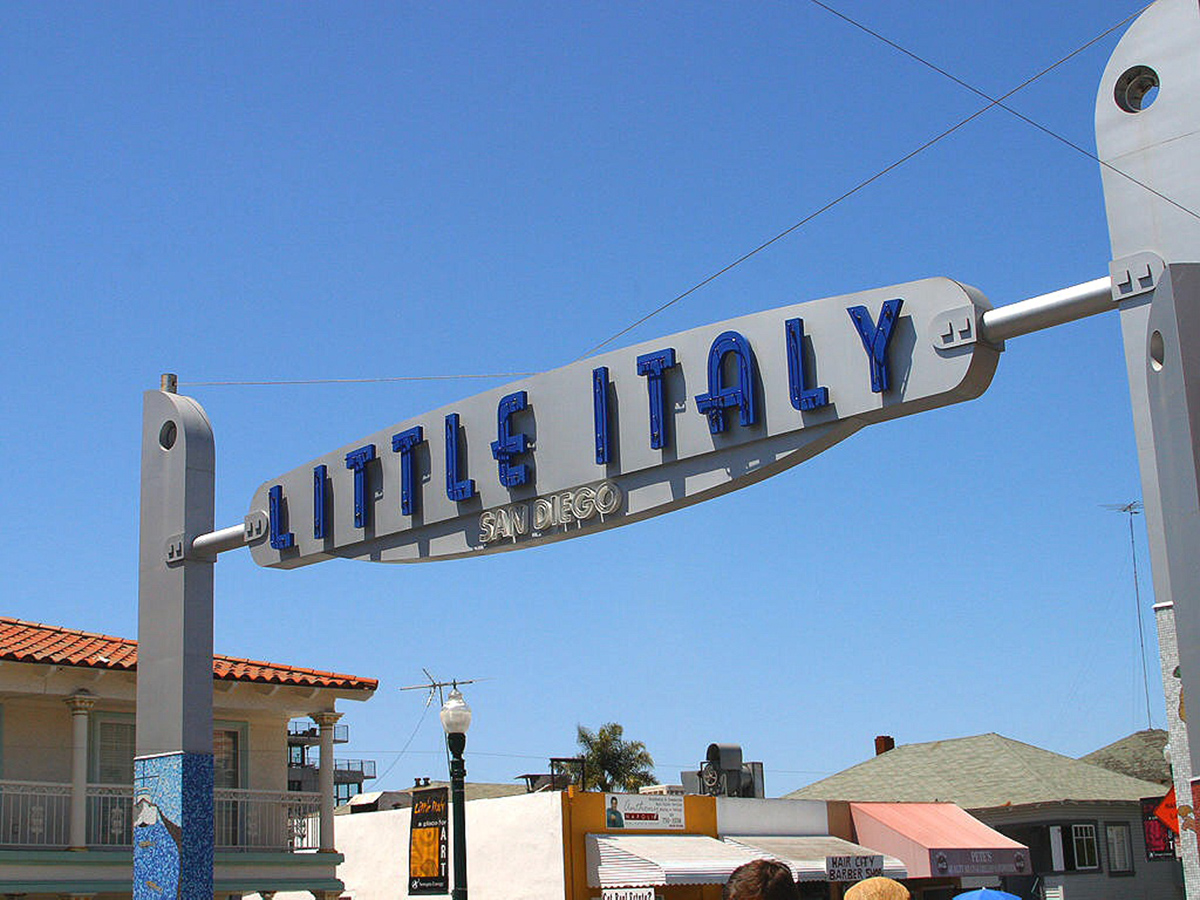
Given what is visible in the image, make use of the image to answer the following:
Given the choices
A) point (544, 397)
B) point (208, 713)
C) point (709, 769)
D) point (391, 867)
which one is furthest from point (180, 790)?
point (709, 769)

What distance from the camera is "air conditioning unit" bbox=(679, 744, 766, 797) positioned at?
26656 millimetres

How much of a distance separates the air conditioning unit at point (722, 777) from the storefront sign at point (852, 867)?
8.11 ft

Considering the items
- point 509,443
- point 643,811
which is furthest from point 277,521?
point 643,811

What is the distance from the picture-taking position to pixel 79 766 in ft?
62.5

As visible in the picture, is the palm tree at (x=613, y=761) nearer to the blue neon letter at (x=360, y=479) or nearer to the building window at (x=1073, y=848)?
the building window at (x=1073, y=848)

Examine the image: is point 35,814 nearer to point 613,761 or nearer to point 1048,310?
point 1048,310

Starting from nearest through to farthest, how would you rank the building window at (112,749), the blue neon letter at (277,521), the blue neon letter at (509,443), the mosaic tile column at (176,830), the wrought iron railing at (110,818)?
the blue neon letter at (509,443), the mosaic tile column at (176,830), the blue neon letter at (277,521), the wrought iron railing at (110,818), the building window at (112,749)

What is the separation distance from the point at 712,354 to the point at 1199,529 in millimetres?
5304

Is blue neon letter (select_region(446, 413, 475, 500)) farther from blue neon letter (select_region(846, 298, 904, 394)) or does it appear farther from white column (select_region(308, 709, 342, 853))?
white column (select_region(308, 709, 342, 853))

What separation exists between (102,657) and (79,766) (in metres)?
1.52

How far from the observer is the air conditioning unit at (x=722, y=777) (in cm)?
2666

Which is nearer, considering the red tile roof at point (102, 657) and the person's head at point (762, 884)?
the person's head at point (762, 884)

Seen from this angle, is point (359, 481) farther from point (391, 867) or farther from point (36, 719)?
point (391, 867)

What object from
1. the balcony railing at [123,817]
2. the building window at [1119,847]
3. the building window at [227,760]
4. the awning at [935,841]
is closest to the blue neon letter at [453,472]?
the balcony railing at [123,817]
